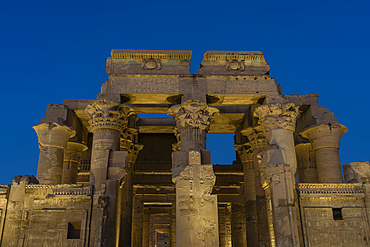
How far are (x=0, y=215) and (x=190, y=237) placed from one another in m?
7.41

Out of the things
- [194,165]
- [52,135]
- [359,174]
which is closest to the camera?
[194,165]

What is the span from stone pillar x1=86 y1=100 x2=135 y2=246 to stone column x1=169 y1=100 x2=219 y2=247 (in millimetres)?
2527

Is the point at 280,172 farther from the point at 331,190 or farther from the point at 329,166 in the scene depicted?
the point at 329,166

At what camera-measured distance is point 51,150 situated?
18422mm

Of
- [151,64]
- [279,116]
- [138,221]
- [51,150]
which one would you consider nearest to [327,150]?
[279,116]

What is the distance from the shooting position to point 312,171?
69.3 ft

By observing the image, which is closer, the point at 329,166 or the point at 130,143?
the point at 329,166

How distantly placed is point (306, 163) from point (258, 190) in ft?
10.6

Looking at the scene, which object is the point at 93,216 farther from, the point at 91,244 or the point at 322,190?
the point at 322,190

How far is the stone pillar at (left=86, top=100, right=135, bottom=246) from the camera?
52.1ft

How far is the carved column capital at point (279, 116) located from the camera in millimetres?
17078

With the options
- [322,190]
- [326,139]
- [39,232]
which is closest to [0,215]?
[39,232]

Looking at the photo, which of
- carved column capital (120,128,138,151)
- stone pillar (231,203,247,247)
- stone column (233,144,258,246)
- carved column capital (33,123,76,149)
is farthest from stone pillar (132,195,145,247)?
carved column capital (33,123,76,149)

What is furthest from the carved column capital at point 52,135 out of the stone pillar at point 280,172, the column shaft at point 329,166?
the column shaft at point 329,166
